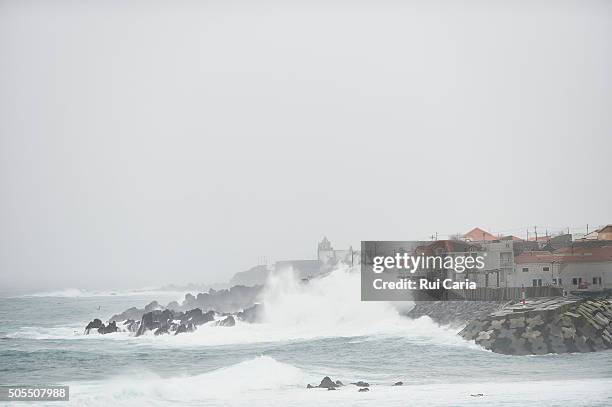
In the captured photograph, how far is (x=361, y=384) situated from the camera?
14008mm

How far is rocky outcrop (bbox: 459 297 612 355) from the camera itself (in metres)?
16.4

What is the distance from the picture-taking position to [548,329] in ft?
54.5

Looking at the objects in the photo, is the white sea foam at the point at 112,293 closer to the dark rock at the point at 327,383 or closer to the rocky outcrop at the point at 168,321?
the rocky outcrop at the point at 168,321

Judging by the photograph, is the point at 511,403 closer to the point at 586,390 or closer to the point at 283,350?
the point at 586,390

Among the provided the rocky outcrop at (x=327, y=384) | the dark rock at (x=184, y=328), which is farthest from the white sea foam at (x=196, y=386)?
the dark rock at (x=184, y=328)

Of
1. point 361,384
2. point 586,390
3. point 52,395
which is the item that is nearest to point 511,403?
point 586,390

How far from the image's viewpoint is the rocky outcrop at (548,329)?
16375 millimetres

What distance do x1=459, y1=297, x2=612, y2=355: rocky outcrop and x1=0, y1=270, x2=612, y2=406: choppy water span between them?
387mm

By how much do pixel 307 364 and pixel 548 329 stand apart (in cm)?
524

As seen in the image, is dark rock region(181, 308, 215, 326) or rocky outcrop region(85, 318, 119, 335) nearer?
rocky outcrop region(85, 318, 119, 335)

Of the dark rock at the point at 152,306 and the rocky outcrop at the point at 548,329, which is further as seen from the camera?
the dark rock at the point at 152,306

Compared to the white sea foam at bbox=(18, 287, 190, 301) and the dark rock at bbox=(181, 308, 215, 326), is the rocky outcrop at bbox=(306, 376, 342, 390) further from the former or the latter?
the white sea foam at bbox=(18, 287, 190, 301)

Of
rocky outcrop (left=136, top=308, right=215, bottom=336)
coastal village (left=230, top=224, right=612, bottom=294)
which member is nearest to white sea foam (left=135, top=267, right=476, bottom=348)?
rocky outcrop (left=136, top=308, right=215, bottom=336)

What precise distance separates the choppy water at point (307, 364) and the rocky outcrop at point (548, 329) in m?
0.39
